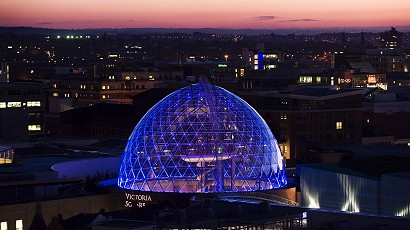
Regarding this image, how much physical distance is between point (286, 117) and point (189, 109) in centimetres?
5084

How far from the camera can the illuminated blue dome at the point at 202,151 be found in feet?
297

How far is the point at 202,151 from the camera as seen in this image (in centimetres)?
9125

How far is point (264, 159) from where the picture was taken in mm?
92312

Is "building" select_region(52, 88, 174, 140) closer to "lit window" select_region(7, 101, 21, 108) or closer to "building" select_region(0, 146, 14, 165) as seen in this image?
"lit window" select_region(7, 101, 21, 108)

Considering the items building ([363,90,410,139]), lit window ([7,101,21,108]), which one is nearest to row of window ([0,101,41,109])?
lit window ([7,101,21,108])

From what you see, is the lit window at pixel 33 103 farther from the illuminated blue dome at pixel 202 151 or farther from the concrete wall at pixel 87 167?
the illuminated blue dome at pixel 202 151

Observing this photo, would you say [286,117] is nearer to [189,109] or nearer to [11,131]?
[11,131]

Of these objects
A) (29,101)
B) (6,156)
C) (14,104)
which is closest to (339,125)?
(29,101)

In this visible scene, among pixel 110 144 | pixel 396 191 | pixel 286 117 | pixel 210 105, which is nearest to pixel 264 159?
pixel 210 105

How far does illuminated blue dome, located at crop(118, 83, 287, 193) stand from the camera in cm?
9050

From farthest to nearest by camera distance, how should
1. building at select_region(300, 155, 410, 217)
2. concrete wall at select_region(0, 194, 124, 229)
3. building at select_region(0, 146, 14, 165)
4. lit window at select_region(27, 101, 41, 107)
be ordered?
lit window at select_region(27, 101, 41, 107)
building at select_region(0, 146, 14, 165)
concrete wall at select_region(0, 194, 124, 229)
building at select_region(300, 155, 410, 217)

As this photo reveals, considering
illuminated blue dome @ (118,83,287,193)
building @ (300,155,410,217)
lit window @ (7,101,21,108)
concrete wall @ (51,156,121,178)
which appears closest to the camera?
building @ (300,155,410,217)

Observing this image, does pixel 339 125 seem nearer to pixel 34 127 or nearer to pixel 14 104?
pixel 34 127

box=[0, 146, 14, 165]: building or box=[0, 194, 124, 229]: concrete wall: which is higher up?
box=[0, 146, 14, 165]: building
